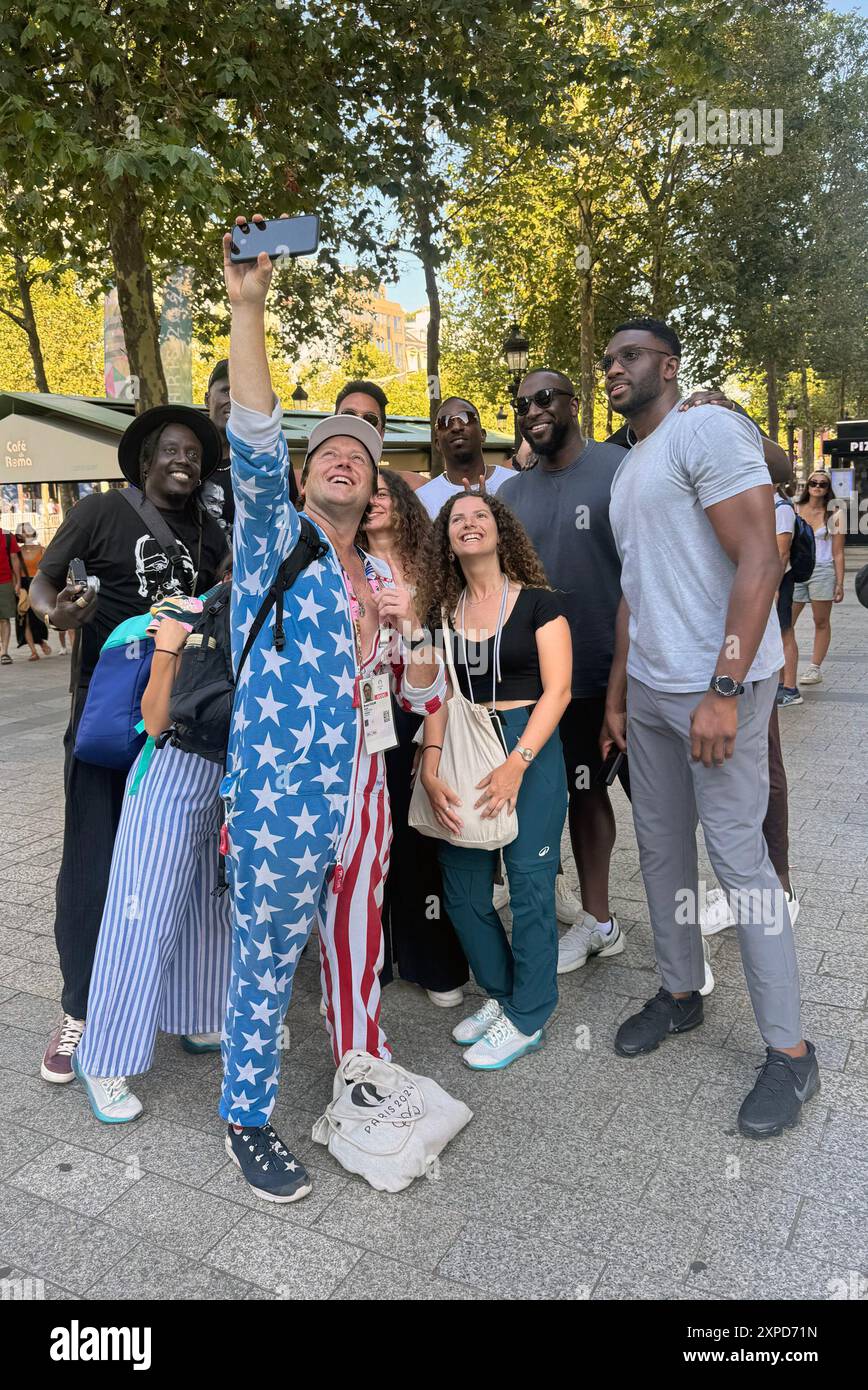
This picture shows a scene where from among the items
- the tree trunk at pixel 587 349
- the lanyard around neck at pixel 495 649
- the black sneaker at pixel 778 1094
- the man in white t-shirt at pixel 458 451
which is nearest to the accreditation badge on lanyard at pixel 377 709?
the lanyard around neck at pixel 495 649

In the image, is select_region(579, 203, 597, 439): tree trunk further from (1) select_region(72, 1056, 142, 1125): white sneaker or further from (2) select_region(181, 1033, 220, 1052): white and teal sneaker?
(1) select_region(72, 1056, 142, 1125): white sneaker

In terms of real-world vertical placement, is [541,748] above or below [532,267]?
below

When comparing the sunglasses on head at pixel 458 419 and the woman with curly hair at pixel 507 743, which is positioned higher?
the sunglasses on head at pixel 458 419

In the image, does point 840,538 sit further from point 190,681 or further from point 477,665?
point 190,681

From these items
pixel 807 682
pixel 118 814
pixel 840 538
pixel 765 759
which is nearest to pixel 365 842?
pixel 118 814

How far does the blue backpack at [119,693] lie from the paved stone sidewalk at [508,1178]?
1112 mm

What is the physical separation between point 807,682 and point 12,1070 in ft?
25.6

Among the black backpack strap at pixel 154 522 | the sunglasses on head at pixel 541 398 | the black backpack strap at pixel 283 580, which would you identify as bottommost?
the black backpack strap at pixel 283 580

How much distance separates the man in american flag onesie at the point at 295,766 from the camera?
2.34 meters

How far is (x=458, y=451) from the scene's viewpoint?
4.29 meters

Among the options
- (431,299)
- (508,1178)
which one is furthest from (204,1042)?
(431,299)

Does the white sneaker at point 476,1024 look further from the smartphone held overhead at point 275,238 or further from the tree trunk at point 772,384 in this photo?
the tree trunk at point 772,384

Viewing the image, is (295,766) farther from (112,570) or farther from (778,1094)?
(778,1094)
